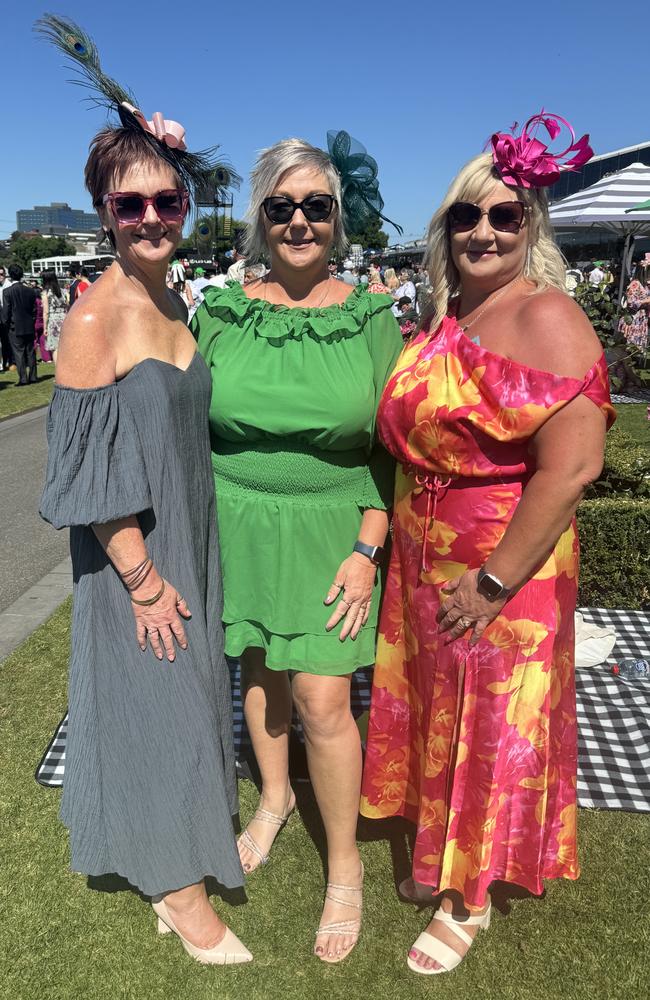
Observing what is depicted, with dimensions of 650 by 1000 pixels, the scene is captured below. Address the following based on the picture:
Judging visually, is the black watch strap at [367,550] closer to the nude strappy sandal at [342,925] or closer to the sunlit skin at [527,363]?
the sunlit skin at [527,363]

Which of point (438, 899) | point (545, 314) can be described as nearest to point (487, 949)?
point (438, 899)

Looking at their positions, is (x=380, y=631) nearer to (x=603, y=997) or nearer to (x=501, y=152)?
(x=603, y=997)

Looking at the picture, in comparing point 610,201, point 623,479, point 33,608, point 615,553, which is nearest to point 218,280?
point 610,201

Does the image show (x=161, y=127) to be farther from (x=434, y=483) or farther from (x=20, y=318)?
(x=20, y=318)

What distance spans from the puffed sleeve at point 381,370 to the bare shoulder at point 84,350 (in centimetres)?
74

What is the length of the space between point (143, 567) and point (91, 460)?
316mm

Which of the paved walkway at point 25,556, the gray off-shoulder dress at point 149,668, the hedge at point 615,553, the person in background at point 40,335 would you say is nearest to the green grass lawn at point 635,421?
the hedge at point 615,553

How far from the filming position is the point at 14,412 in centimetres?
1084

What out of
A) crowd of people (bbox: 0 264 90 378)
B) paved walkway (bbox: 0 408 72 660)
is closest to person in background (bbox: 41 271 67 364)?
crowd of people (bbox: 0 264 90 378)

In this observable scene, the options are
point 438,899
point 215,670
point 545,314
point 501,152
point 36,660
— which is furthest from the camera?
point 36,660

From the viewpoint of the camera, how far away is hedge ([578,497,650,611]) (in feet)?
14.2

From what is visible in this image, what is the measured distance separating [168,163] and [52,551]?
4310 millimetres

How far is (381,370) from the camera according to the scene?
2105 millimetres

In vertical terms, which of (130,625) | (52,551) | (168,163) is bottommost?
(52,551)
